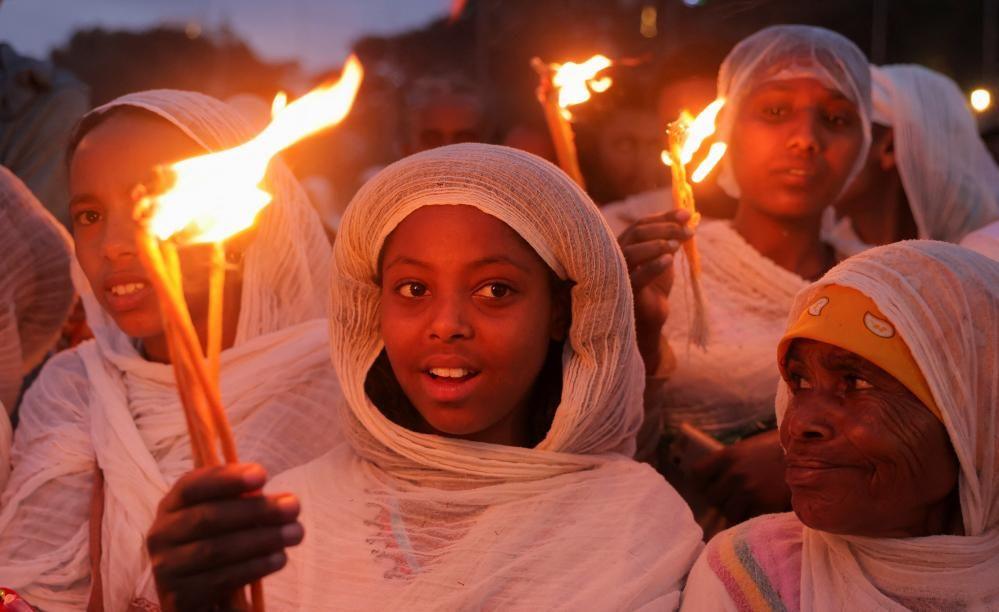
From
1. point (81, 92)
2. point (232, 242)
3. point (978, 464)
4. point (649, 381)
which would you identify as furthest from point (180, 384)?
point (81, 92)

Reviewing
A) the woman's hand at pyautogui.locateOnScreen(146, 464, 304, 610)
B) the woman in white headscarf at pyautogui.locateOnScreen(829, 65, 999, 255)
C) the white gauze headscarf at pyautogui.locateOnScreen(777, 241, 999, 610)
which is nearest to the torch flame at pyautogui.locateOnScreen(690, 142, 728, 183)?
the white gauze headscarf at pyautogui.locateOnScreen(777, 241, 999, 610)

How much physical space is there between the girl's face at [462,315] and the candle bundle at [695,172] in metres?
0.59

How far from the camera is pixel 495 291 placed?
2754 millimetres

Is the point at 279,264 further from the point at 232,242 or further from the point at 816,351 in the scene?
the point at 816,351

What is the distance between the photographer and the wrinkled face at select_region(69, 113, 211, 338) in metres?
3.13

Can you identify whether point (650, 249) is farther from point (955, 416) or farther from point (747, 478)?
point (955, 416)

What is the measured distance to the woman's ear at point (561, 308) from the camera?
2.92 metres

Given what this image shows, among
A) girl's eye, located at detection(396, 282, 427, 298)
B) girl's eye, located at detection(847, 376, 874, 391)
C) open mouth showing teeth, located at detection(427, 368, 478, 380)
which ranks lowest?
girl's eye, located at detection(847, 376, 874, 391)

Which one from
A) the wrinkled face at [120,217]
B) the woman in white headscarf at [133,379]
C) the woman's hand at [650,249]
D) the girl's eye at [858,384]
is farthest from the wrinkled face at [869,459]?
the wrinkled face at [120,217]

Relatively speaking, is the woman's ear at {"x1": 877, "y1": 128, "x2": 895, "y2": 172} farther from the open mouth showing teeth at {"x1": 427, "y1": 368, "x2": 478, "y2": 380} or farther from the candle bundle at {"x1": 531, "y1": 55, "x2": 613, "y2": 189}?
the open mouth showing teeth at {"x1": 427, "y1": 368, "x2": 478, "y2": 380}

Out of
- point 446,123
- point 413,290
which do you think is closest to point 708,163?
point 413,290

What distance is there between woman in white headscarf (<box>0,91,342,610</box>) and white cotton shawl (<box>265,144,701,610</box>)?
0.47 meters

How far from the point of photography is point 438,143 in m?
5.54

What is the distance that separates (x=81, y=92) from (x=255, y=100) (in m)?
0.88
